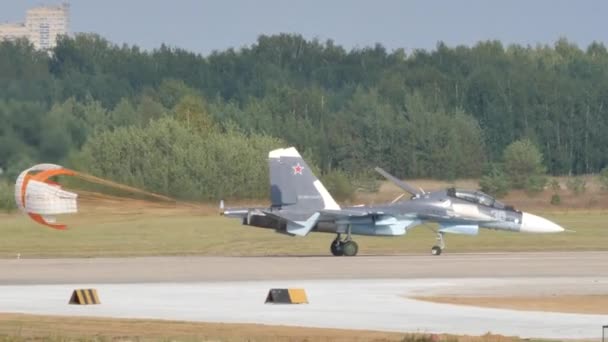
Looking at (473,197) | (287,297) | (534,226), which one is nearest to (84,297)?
(287,297)

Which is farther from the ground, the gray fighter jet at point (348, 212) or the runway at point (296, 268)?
the gray fighter jet at point (348, 212)

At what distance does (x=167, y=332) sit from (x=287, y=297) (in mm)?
4553

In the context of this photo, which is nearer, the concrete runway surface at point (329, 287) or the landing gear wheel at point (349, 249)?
the concrete runway surface at point (329, 287)

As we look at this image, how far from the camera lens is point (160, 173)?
4753 centimetres

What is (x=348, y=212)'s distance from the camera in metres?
38.1

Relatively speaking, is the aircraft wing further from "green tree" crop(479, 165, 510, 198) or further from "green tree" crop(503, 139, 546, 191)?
"green tree" crop(503, 139, 546, 191)

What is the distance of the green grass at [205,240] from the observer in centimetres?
4116

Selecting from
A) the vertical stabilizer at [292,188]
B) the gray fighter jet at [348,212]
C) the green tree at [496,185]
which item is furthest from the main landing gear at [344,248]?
the green tree at [496,185]

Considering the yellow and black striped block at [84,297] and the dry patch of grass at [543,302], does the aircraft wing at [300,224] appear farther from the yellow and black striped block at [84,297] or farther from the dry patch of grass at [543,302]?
the yellow and black striped block at [84,297]

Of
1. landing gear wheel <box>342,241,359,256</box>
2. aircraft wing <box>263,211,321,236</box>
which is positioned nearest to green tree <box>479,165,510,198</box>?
landing gear wheel <box>342,241,359,256</box>

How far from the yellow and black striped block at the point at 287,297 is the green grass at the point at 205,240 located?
46.5ft

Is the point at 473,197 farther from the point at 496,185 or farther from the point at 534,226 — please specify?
the point at 496,185

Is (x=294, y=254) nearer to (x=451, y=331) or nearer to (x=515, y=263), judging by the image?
(x=515, y=263)

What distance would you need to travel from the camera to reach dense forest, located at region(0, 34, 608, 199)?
6862cm
